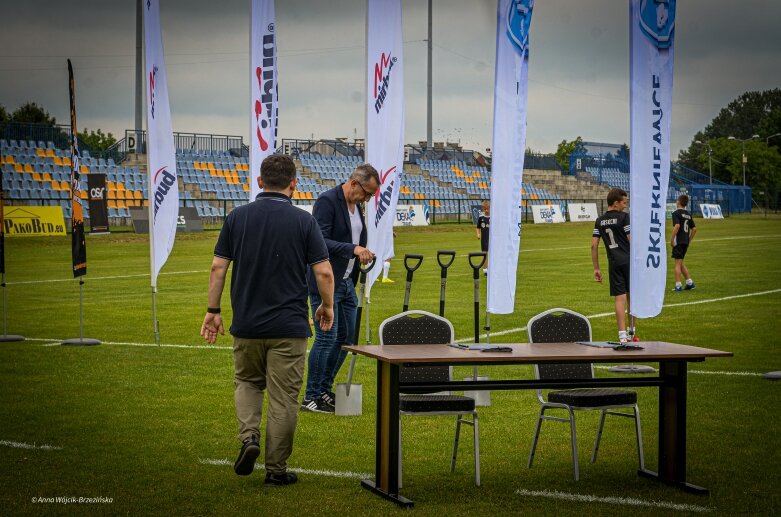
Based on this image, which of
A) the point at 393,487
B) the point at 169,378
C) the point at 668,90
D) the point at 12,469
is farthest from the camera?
the point at 169,378

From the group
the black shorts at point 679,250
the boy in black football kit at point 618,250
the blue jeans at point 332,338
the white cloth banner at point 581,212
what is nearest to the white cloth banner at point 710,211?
the white cloth banner at point 581,212

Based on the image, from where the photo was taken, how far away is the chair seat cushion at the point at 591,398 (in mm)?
7969

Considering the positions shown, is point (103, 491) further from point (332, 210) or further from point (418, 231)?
point (418, 231)

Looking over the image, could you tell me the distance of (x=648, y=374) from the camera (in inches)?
502

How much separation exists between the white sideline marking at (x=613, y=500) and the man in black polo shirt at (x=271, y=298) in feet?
5.69

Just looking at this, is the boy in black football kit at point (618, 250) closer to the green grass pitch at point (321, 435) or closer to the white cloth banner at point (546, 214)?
the green grass pitch at point (321, 435)

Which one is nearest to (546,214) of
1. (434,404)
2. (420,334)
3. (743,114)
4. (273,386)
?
(420,334)

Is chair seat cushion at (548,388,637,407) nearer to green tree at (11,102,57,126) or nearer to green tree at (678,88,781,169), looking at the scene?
green tree at (11,102,57,126)

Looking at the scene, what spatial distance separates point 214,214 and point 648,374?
3797 centimetres

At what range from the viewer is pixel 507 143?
10797 millimetres

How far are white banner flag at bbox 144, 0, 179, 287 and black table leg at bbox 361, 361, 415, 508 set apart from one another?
24.1 ft

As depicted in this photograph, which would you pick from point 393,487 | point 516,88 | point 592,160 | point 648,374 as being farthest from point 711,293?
point 592,160

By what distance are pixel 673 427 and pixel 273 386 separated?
2.86 meters

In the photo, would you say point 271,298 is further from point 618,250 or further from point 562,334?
point 618,250
